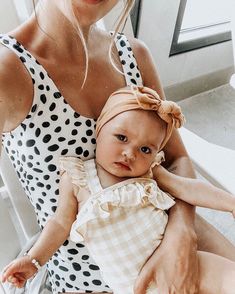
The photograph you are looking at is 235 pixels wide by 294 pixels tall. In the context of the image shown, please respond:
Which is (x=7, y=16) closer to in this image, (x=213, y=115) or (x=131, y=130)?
(x=131, y=130)

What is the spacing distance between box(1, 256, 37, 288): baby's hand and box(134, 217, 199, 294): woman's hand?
0.20 m

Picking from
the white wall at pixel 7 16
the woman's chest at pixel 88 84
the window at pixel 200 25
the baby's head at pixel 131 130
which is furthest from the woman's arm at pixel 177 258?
the window at pixel 200 25

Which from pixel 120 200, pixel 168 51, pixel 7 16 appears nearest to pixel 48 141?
pixel 120 200

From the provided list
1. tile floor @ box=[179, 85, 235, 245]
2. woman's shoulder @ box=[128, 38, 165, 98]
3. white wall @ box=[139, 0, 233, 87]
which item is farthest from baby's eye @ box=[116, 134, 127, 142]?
tile floor @ box=[179, 85, 235, 245]

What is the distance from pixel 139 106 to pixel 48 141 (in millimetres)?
185

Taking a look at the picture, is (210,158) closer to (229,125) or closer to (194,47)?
(229,125)

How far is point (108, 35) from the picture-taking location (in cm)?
90

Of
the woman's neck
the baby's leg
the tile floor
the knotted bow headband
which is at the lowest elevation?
the tile floor

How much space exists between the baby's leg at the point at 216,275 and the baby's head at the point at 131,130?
220mm

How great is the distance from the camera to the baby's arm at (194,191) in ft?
2.58

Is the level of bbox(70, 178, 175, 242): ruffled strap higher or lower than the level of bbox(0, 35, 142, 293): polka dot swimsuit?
lower

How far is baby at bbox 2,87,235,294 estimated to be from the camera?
2.35 ft

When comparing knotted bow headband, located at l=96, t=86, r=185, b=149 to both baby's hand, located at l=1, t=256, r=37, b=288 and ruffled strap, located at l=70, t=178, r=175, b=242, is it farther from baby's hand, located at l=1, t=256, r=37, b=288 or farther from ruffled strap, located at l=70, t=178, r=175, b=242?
baby's hand, located at l=1, t=256, r=37, b=288

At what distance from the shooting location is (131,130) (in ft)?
2.36
